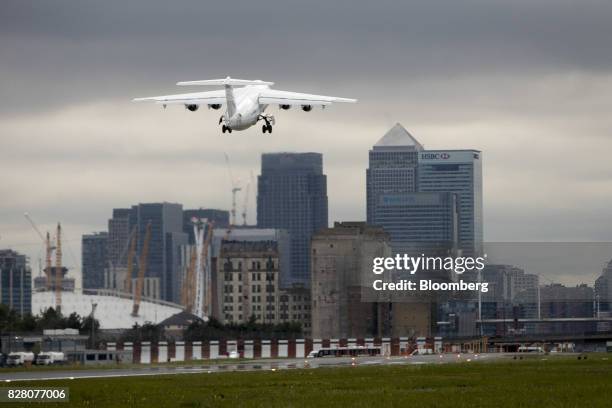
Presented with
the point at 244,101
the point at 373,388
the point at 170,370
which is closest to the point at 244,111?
the point at 244,101

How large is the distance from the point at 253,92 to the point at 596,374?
44170mm

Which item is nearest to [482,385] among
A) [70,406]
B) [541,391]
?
[541,391]

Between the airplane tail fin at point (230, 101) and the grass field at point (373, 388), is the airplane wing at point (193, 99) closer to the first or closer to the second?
the airplane tail fin at point (230, 101)

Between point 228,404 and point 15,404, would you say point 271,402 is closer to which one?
point 228,404

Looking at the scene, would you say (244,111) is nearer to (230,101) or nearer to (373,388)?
(230,101)

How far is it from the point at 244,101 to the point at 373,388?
43.4m

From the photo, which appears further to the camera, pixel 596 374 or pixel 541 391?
pixel 596 374

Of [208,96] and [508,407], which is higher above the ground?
[208,96]

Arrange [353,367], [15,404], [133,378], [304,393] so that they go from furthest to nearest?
[353,367]
[133,378]
[304,393]
[15,404]

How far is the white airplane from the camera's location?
138 metres

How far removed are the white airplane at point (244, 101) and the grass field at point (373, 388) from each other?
21040 millimetres

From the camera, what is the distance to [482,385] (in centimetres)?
10425

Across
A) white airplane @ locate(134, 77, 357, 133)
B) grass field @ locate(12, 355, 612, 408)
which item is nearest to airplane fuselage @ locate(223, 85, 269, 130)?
white airplane @ locate(134, 77, 357, 133)

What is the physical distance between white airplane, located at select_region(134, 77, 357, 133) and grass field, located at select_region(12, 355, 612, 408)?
69.0ft
